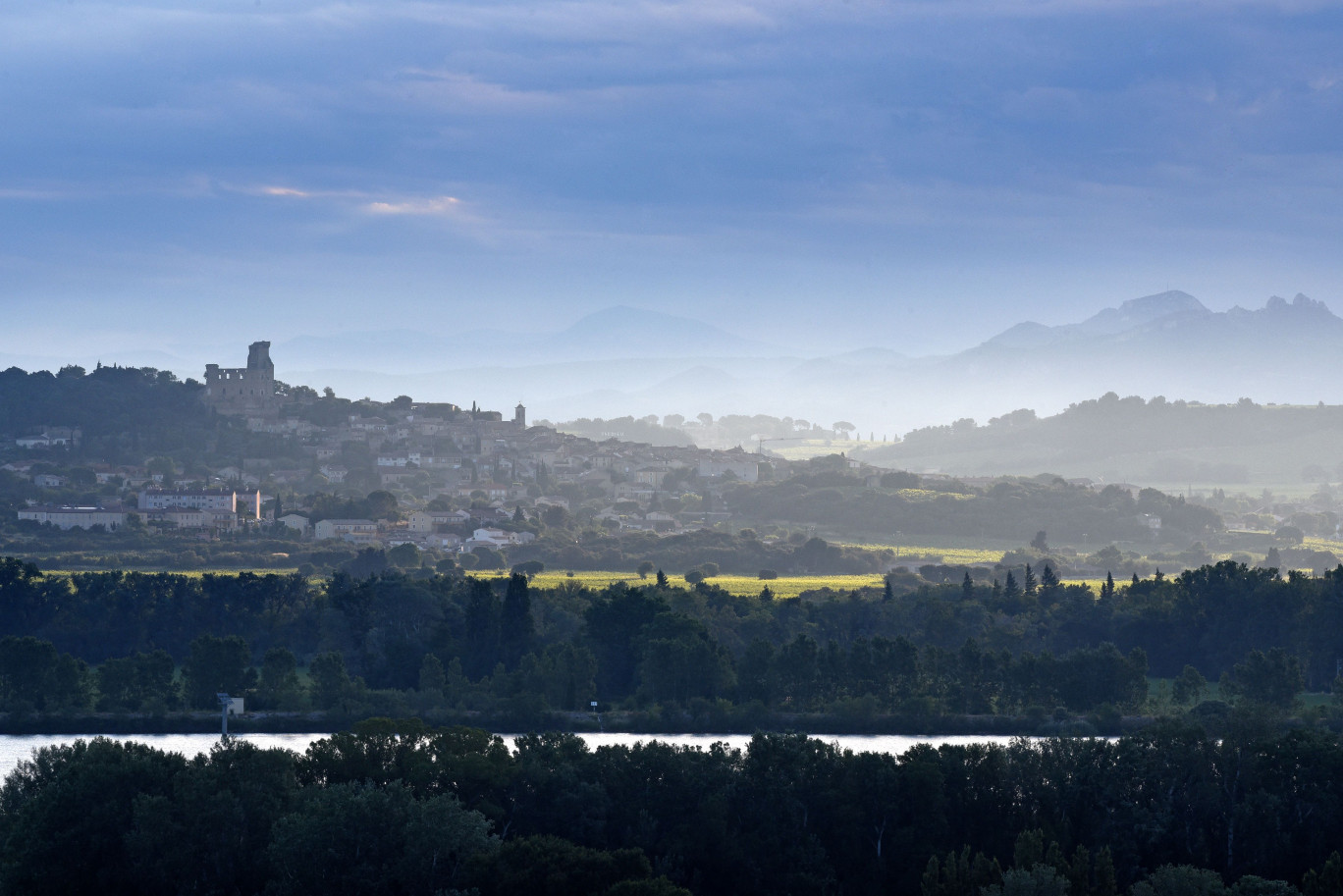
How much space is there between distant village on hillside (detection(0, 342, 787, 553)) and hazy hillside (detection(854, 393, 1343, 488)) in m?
45.3

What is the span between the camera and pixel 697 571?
70812mm

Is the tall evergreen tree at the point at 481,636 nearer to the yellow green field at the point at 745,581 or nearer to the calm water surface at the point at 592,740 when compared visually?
the calm water surface at the point at 592,740

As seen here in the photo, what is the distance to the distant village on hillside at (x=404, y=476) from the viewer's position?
270 feet

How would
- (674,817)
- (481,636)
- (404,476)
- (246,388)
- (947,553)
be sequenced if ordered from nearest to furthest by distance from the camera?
(674,817) < (481,636) < (947,553) < (404,476) < (246,388)

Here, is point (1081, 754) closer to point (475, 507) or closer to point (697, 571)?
point (697, 571)

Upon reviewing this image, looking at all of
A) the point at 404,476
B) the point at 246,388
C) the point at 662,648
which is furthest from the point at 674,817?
the point at 246,388

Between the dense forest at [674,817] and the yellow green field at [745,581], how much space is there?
101ft

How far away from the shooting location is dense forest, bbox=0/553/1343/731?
145 feet

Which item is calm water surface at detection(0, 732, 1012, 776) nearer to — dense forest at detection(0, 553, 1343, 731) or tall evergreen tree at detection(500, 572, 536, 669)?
dense forest at detection(0, 553, 1343, 731)

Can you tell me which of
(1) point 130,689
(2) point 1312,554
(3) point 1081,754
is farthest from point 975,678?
(2) point 1312,554

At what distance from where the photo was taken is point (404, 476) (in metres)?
108

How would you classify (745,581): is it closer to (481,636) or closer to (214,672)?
(481,636)

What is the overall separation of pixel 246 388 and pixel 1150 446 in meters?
90.9

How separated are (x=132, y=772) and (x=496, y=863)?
751 centimetres
